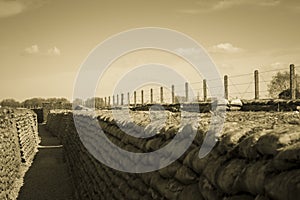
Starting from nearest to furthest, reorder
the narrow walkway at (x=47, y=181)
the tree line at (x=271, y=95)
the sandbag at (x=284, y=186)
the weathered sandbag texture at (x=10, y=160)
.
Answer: the sandbag at (x=284, y=186), the weathered sandbag texture at (x=10, y=160), the narrow walkway at (x=47, y=181), the tree line at (x=271, y=95)

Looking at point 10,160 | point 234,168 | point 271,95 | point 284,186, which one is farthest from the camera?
point 271,95

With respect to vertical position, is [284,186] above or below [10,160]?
above

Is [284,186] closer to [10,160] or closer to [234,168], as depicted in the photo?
[234,168]

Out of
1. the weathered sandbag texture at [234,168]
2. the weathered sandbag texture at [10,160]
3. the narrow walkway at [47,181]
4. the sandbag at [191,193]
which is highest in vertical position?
the weathered sandbag texture at [234,168]

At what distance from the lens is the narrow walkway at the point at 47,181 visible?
1114cm

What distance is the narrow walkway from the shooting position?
11.1 metres

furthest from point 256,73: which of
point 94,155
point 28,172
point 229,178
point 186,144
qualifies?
point 229,178

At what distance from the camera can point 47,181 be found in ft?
42.7

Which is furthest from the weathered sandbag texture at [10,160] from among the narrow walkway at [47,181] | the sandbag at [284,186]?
the sandbag at [284,186]

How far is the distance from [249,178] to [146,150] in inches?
84.6

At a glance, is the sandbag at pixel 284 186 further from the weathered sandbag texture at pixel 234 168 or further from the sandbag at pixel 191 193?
the sandbag at pixel 191 193

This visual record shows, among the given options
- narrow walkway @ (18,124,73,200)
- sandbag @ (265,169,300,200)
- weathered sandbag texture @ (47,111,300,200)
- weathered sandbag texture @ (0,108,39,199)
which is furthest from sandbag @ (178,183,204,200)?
narrow walkway @ (18,124,73,200)

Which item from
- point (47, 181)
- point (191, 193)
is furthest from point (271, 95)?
point (191, 193)

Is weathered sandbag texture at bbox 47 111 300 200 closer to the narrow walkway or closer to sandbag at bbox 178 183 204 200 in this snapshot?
sandbag at bbox 178 183 204 200
